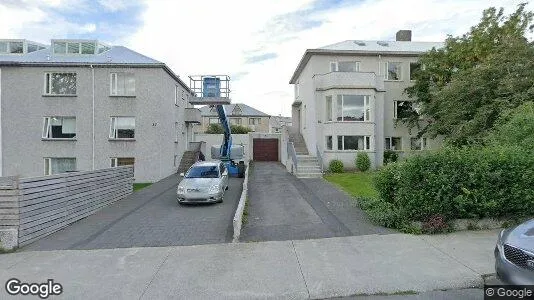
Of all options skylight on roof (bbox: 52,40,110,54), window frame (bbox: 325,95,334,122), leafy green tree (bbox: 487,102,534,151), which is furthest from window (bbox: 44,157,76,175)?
leafy green tree (bbox: 487,102,534,151)

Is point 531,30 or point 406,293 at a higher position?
point 531,30

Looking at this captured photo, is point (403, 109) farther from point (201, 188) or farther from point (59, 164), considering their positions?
point (59, 164)

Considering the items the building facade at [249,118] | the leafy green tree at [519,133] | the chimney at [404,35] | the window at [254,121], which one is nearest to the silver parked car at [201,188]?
the leafy green tree at [519,133]

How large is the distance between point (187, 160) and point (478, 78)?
2050 centimetres

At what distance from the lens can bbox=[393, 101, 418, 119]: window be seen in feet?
81.4

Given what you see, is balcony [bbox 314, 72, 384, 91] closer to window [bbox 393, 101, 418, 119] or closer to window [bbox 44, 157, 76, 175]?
window [bbox 393, 101, 418, 119]

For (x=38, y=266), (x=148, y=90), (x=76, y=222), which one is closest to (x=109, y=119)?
(x=148, y=90)

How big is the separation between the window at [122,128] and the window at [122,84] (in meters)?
1.60

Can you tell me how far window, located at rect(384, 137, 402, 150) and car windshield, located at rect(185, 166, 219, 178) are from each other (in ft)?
51.8

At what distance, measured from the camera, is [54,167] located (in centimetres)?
2095

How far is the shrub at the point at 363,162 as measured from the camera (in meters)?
21.1

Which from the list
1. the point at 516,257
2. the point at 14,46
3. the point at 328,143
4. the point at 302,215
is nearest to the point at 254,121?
the point at 328,143

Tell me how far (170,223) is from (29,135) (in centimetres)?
1634

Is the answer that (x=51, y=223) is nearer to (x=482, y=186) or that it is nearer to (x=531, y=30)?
(x=482, y=186)
